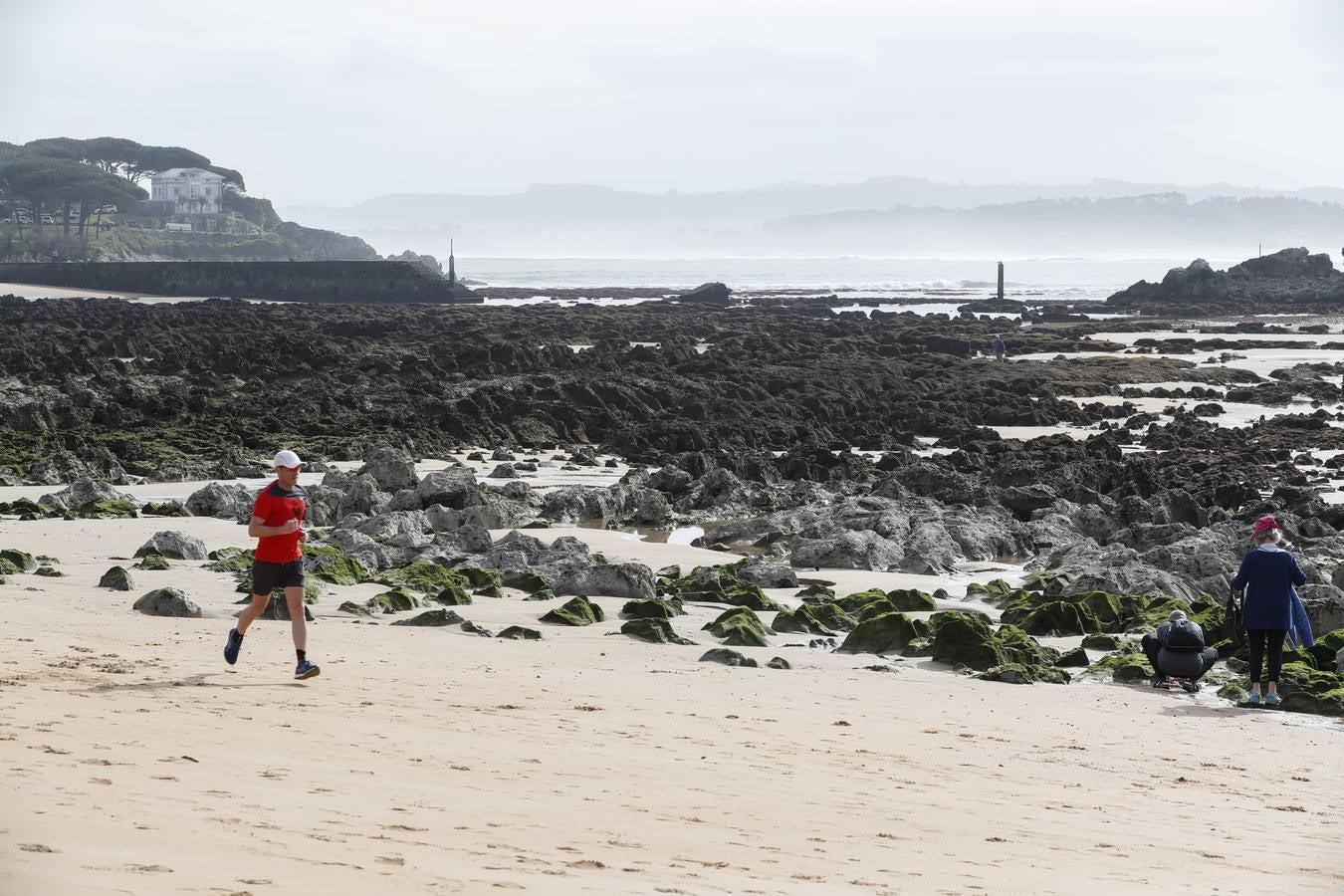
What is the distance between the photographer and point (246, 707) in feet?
22.0

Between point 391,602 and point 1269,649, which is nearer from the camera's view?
point 1269,649

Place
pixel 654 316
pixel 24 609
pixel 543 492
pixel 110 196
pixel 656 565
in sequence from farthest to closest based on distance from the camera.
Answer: pixel 110 196 → pixel 654 316 → pixel 543 492 → pixel 656 565 → pixel 24 609

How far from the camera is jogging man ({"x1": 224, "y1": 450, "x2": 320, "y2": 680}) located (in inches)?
297

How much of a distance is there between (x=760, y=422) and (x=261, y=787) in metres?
20.1

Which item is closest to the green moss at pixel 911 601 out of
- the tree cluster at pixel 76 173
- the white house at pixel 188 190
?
the tree cluster at pixel 76 173

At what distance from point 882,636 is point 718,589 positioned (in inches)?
80.4

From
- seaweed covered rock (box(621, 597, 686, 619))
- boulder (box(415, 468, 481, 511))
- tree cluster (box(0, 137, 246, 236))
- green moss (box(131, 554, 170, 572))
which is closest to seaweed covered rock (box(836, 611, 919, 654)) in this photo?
seaweed covered rock (box(621, 597, 686, 619))

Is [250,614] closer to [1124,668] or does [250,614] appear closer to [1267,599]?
[1124,668]

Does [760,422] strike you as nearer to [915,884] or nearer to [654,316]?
[915,884]

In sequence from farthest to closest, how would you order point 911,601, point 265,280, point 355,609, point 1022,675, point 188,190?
1. point 188,190
2. point 265,280
3. point 911,601
4. point 355,609
5. point 1022,675

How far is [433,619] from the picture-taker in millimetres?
10070

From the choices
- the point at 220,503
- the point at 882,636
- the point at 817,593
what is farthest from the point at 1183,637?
the point at 220,503

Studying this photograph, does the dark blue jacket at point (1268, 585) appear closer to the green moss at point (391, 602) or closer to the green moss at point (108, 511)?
the green moss at point (391, 602)

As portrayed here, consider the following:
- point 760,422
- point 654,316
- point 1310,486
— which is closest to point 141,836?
point 1310,486
